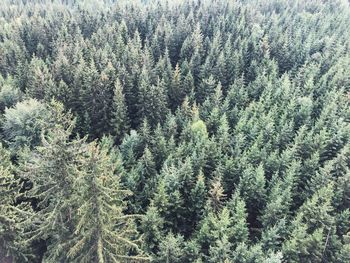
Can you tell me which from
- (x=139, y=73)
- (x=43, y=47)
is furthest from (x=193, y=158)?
(x=43, y=47)

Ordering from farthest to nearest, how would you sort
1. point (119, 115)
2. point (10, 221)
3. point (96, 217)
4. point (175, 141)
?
point (175, 141), point (119, 115), point (10, 221), point (96, 217)

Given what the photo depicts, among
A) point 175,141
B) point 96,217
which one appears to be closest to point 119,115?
point 175,141

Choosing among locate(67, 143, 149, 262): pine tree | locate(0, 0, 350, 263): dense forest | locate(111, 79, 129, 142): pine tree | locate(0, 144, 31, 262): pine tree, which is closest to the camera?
locate(67, 143, 149, 262): pine tree

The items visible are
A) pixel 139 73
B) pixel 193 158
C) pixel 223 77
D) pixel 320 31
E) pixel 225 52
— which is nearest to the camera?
pixel 193 158

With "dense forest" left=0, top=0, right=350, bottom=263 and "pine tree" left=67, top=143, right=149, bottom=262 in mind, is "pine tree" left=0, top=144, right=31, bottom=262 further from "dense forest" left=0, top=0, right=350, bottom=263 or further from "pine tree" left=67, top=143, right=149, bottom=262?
"pine tree" left=67, top=143, right=149, bottom=262

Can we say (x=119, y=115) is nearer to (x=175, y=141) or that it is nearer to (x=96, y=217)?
(x=175, y=141)

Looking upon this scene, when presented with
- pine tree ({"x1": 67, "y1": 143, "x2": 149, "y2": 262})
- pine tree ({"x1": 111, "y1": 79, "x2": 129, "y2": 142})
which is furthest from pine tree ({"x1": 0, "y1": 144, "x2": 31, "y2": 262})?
pine tree ({"x1": 111, "y1": 79, "x2": 129, "y2": 142})

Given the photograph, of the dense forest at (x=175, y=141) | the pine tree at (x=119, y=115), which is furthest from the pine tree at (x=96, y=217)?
the pine tree at (x=119, y=115)

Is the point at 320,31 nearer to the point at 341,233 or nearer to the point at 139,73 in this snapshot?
the point at 139,73
